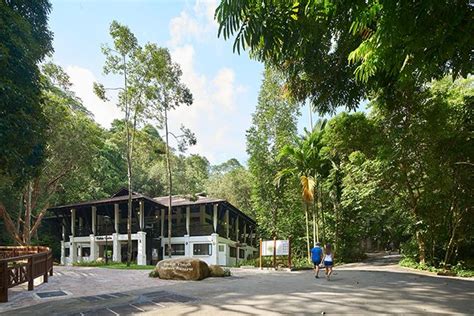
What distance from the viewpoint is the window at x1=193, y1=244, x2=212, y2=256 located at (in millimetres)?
31480

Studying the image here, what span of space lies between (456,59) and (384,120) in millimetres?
11967

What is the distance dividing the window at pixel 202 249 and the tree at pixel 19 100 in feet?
66.4

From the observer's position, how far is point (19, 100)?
10.6m

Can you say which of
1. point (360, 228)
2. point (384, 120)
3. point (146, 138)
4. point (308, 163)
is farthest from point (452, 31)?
point (146, 138)

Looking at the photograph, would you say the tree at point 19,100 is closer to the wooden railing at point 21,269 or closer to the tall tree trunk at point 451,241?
the wooden railing at point 21,269

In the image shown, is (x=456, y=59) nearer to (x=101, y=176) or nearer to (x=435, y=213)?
(x=435, y=213)

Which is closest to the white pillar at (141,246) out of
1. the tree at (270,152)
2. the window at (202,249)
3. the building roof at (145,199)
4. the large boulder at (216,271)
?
the building roof at (145,199)

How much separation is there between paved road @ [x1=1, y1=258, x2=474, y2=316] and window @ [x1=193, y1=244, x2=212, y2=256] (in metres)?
20.9

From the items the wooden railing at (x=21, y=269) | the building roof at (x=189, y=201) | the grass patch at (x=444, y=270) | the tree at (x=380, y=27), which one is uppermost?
the tree at (x=380, y=27)

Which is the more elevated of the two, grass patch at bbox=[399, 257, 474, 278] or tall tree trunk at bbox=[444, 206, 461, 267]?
tall tree trunk at bbox=[444, 206, 461, 267]

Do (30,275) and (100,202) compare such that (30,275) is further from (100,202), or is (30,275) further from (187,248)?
(187,248)

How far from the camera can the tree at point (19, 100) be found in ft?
33.7

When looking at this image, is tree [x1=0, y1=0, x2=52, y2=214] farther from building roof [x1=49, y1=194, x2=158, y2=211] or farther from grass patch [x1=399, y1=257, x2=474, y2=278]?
building roof [x1=49, y1=194, x2=158, y2=211]

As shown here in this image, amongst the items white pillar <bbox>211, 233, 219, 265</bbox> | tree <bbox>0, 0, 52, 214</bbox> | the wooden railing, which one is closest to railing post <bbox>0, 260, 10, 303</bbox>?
the wooden railing
